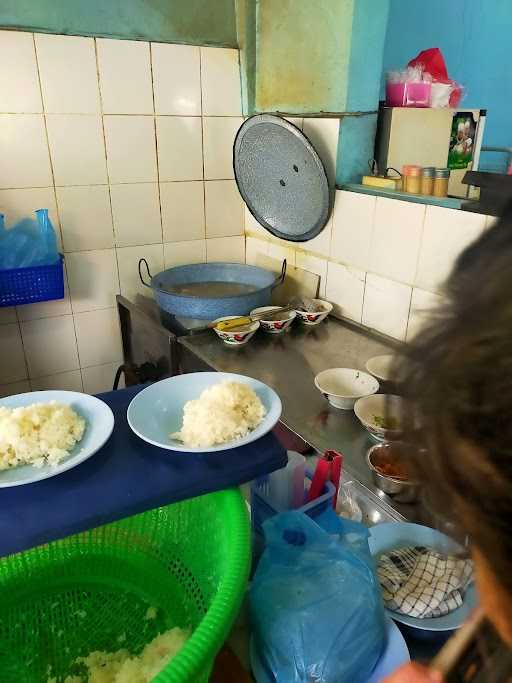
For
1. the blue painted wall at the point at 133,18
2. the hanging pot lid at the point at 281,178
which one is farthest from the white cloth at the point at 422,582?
the blue painted wall at the point at 133,18

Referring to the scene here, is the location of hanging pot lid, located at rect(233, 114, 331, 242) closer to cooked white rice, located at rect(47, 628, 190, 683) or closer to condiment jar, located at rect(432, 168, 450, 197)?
condiment jar, located at rect(432, 168, 450, 197)

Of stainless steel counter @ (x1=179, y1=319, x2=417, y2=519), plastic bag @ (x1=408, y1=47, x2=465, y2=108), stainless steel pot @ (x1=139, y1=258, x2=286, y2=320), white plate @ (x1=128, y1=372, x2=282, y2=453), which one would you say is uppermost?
plastic bag @ (x1=408, y1=47, x2=465, y2=108)

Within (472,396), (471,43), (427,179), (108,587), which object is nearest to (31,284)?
(108,587)

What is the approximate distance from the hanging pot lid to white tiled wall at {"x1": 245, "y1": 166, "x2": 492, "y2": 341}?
0.21 ft

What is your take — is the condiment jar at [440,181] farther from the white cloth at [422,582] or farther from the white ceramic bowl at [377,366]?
the white cloth at [422,582]

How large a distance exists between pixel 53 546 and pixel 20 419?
0.21 m

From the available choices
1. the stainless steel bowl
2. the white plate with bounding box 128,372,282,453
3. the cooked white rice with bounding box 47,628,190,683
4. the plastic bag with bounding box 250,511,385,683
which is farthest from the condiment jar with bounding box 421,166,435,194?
the cooked white rice with bounding box 47,628,190,683

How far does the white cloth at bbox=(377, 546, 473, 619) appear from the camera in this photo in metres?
0.67

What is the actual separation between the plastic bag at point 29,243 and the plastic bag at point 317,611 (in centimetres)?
126

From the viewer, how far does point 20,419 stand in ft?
2.10

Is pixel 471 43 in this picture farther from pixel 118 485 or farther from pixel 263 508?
pixel 118 485

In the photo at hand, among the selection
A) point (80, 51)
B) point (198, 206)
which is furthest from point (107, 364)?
point (80, 51)

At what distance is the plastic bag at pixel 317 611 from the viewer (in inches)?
22.1

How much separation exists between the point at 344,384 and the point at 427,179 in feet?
1.99
